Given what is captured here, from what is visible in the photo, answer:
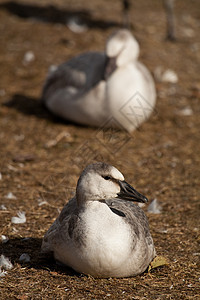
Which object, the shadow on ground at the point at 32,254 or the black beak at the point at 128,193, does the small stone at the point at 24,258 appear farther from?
the black beak at the point at 128,193

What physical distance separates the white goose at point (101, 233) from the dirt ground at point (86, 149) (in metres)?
0.17

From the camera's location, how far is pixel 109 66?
7.70 meters

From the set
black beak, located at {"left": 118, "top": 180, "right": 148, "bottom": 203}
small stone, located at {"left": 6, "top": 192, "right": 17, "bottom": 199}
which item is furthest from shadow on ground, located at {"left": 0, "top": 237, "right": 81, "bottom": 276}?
small stone, located at {"left": 6, "top": 192, "right": 17, "bottom": 199}

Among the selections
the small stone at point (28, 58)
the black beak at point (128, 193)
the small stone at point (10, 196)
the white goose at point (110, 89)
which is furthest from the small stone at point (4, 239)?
the small stone at point (28, 58)

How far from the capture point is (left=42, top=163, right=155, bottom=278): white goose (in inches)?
148

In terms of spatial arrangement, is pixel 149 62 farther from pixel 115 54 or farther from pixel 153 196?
pixel 153 196

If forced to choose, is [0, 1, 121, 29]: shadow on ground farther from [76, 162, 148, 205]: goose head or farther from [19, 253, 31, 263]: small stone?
[76, 162, 148, 205]: goose head

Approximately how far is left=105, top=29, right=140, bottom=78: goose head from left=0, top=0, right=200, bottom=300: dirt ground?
1.05 meters

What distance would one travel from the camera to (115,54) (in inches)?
306

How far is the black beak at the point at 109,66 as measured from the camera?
769 centimetres

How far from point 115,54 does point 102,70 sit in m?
0.32

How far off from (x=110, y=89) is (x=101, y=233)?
13.8 ft

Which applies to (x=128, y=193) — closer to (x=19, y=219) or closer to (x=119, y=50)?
(x=19, y=219)

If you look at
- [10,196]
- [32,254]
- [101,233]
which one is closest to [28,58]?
[10,196]
